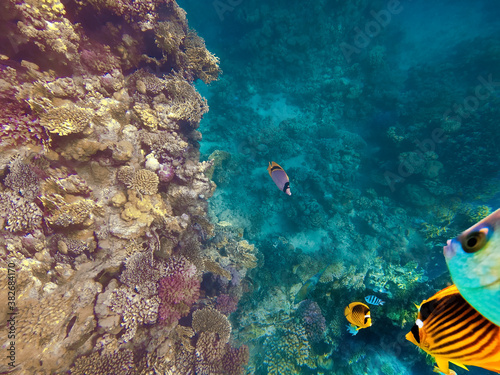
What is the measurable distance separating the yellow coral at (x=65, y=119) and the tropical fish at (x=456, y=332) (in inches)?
193

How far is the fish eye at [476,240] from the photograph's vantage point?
2.02ft

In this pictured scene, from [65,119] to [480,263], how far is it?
5043 mm

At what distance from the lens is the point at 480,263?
2.01ft

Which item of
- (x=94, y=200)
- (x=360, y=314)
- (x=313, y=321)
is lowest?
(x=313, y=321)

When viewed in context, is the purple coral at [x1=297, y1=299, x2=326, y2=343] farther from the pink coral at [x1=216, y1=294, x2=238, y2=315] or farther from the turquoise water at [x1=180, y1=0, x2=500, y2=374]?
the pink coral at [x1=216, y1=294, x2=238, y2=315]

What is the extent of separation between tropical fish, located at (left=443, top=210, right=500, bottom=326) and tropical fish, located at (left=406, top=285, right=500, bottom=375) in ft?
1.45

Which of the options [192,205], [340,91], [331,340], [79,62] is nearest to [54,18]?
[79,62]

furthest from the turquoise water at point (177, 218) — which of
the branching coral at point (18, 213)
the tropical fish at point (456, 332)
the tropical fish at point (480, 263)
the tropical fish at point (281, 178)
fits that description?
the tropical fish at point (480, 263)

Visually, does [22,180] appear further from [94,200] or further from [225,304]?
[225,304]

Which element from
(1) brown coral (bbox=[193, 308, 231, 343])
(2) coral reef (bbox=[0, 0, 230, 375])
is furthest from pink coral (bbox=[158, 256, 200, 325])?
(1) brown coral (bbox=[193, 308, 231, 343])

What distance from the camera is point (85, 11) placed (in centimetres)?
477

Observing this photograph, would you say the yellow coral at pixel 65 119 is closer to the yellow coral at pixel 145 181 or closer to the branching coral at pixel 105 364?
the yellow coral at pixel 145 181

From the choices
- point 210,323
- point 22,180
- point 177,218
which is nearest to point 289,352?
point 210,323

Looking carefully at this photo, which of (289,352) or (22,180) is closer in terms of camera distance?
(22,180)
